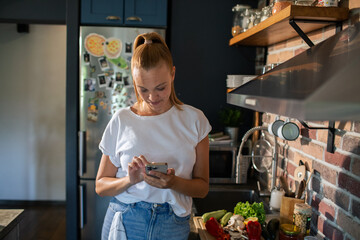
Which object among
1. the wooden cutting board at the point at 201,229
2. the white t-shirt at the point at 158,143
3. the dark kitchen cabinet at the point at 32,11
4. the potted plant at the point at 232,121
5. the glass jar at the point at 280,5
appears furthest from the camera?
the dark kitchen cabinet at the point at 32,11

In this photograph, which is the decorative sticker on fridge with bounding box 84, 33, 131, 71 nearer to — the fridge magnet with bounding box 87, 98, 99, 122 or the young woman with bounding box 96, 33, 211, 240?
the fridge magnet with bounding box 87, 98, 99, 122

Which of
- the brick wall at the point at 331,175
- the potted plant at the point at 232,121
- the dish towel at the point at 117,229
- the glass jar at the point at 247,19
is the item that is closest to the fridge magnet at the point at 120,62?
the potted plant at the point at 232,121

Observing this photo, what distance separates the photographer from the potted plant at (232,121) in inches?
99.4

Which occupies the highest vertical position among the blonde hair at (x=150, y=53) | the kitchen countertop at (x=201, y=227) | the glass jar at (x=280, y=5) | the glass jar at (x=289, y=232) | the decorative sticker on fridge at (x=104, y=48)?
the glass jar at (x=280, y=5)

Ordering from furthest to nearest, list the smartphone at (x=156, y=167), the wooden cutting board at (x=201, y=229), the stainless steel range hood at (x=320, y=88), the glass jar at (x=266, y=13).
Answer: the glass jar at (x=266, y=13), the wooden cutting board at (x=201, y=229), the smartphone at (x=156, y=167), the stainless steel range hood at (x=320, y=88)

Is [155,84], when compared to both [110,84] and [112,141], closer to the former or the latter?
[112,141]

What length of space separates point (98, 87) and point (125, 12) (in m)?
0.59

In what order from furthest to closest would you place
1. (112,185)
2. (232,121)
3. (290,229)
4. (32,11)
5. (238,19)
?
(32,11) → (232,121) → (238,19) → (290,229) → (112,185)

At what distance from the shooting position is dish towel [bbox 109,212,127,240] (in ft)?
3.93

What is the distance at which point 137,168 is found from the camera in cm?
112

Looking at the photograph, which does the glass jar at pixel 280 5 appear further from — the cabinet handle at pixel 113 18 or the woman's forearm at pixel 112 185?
the cabinet handle at pixel 113 18

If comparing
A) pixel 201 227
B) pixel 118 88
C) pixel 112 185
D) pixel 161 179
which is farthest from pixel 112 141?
pixel 118 88

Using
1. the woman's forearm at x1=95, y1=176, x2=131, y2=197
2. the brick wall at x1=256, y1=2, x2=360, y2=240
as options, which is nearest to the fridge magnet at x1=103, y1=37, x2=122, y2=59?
the brick wall at x1=256, y1=2, x2=360, y2=240

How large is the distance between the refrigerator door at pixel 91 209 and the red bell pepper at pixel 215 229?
140 cm
